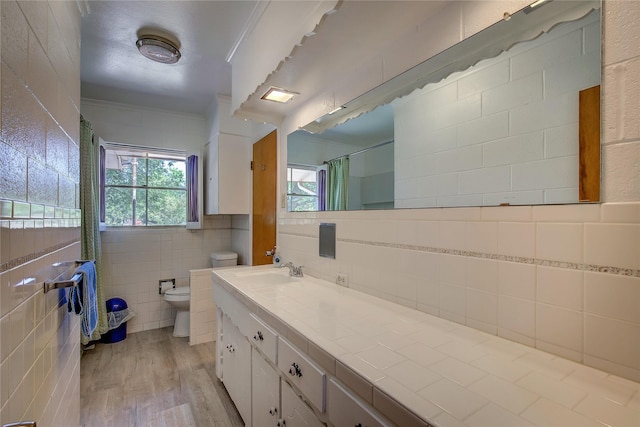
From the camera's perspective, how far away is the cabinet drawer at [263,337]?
1169 millimetres

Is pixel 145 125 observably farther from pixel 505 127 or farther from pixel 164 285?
pixel 505 127

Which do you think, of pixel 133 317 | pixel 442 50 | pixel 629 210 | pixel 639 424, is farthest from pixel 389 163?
pixel 133 317

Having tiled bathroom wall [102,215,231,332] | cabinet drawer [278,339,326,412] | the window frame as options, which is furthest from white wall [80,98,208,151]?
cabinet drawer [278,339,326,412]

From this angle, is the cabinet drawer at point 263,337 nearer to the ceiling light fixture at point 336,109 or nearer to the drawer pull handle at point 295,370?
the drawer pull handle at point 295,370

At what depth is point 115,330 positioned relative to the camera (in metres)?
2.91

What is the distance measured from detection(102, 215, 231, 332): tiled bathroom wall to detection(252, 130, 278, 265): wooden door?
3.17ft

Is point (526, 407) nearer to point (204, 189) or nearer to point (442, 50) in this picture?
point (442, 50)

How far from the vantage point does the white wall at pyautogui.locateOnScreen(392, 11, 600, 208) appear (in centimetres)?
82

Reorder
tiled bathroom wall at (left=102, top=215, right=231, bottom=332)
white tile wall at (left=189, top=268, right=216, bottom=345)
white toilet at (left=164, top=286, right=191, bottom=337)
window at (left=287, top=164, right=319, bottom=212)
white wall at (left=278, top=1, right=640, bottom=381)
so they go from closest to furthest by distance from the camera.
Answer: white wall at (left=278, top=1, right=640, bottom=381)
window at (left=287, top=164, right=319, bottom=212)
white tile wall at (left=189, top=268, right=216, bottom=345)
white toilet at (left=164, top=286, right=191, bottom=337)
tiled bathroom wall at (left=102, top=215, right=231, bottom=332)

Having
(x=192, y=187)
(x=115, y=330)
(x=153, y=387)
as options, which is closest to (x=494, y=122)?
(x=153, y=387)

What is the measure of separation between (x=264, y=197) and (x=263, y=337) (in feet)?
5.36

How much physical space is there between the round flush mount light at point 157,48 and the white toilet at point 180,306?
2183mm

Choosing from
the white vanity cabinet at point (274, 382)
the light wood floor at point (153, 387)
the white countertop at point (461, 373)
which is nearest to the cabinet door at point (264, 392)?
the white vanity cabinet at point (274, 382)

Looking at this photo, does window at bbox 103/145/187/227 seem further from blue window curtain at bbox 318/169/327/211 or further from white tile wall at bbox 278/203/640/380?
white tile wall at bbox 278/203/640/380
